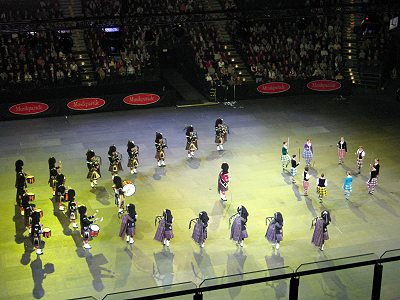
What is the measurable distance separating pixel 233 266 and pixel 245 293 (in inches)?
207

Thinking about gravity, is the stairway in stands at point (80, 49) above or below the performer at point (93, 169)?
above

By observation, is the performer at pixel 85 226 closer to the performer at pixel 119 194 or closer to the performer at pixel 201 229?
the performer at pixel 119 194

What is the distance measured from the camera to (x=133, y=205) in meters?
20.1

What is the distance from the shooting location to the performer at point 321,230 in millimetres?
19631

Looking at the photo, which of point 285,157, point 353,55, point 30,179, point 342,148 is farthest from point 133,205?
point 353,55

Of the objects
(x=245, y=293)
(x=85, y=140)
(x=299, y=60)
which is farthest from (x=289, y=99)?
(x=245, y=293)

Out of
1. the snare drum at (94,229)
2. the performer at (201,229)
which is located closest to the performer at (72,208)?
the snare drum at (94,229)

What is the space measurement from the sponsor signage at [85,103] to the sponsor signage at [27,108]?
1.40 metres

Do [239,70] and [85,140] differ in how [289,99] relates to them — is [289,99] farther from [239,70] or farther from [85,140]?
[85,140]

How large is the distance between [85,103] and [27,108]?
279cm

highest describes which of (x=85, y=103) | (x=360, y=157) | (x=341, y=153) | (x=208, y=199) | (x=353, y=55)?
(x=353, y=55)

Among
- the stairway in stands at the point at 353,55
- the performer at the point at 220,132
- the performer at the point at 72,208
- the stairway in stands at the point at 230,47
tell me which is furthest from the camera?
the stairway in stands at the point at 353,55

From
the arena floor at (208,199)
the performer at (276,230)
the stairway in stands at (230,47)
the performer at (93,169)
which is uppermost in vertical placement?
the stairway in stands at (230,47)

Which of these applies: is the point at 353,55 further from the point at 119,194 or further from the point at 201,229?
the point at 201,229
